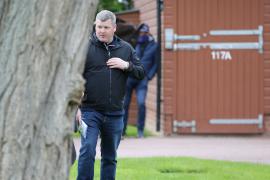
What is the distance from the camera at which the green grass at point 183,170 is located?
939 cm

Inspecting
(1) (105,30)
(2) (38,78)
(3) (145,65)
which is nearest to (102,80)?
(1) (105,30)

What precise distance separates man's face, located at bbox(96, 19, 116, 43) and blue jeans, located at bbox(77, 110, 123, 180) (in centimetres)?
69

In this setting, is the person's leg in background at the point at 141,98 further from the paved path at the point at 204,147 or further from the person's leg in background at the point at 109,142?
the person's leg in background at the point at 109,142

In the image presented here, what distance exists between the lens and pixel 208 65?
45.5 ft

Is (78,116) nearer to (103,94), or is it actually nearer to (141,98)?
(103,94)

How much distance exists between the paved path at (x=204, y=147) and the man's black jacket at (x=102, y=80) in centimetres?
388

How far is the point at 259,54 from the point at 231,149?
2242 mm

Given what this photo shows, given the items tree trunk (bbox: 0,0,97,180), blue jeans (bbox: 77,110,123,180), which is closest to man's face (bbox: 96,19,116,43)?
blue jeans (bbox: 77,110,123,180)

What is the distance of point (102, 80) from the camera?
755 cm

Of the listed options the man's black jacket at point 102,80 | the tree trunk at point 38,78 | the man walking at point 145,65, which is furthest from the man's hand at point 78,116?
the man walking at point 145,65

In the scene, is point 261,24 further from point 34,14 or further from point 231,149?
point 34,14

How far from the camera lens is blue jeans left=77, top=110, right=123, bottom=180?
24.8ft

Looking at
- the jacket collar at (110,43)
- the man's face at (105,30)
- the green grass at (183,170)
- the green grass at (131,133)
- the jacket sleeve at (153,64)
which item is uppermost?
the man's face at (105,30)

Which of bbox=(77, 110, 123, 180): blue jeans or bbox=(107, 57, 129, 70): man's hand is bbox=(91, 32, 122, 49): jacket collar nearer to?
bbox=(107, 57, 129, 70): man's hand
